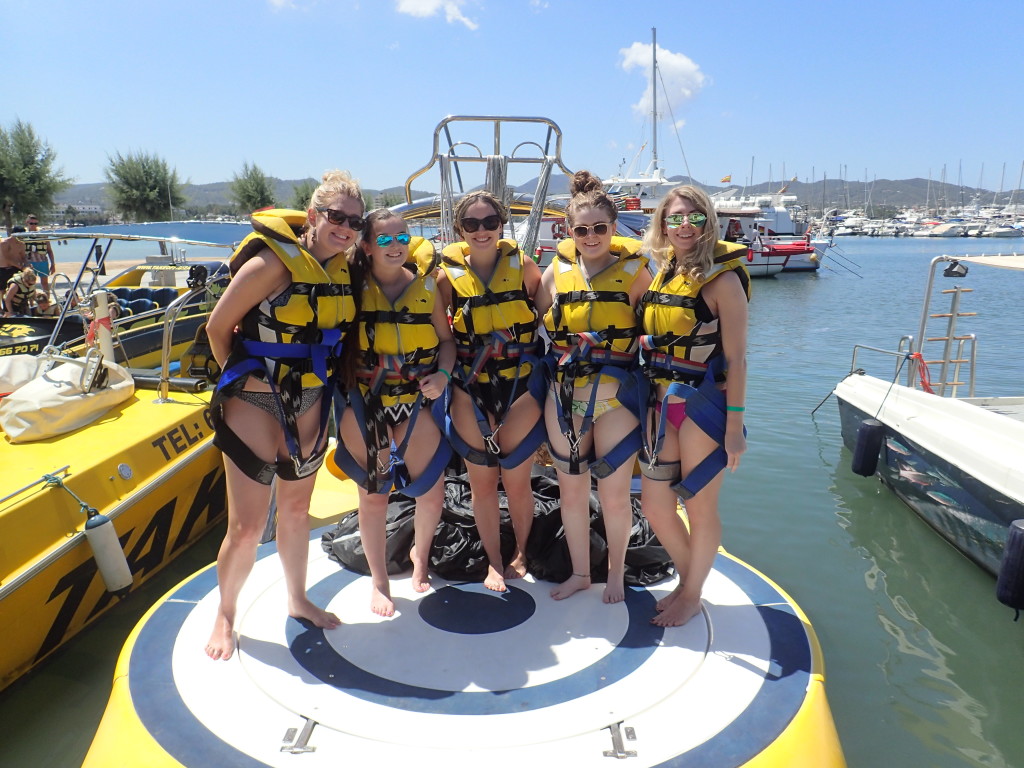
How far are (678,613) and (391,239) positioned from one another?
7.18ft

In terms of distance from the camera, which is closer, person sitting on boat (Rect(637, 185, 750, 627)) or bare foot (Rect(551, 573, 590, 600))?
person sitting on boat (Rect(637, 185, 750, 627))

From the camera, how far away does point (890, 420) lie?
686 centimetres

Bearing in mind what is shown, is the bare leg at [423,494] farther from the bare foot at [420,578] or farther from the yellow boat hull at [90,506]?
the yellow boat hull at [90,506]

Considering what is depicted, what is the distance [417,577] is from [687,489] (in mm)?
1510

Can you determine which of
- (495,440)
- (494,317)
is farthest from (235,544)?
(494,317)

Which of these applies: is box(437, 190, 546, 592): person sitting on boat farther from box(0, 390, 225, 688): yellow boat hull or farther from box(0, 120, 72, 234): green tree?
box(0, 120, 72, 234): green tree

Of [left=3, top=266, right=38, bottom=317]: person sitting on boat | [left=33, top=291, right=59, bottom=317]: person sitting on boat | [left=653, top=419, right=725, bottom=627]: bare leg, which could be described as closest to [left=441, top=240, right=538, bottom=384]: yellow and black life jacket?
[left=653, top=419, right=725, bottom=627]: bare leg

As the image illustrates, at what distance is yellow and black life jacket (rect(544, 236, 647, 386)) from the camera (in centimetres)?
304

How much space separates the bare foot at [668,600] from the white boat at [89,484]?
2586mm

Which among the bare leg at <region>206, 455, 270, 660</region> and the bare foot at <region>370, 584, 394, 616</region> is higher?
the bare leg at <region>206, 455, 270, 660</region>

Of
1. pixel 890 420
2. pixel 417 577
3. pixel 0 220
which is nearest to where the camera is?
pixel 417 577

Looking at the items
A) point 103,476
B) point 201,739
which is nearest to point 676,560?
point 201,739

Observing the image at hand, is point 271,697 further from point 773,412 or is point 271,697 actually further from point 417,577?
point 773,412

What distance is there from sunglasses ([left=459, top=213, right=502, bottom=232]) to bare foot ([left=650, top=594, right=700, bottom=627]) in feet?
6.53
